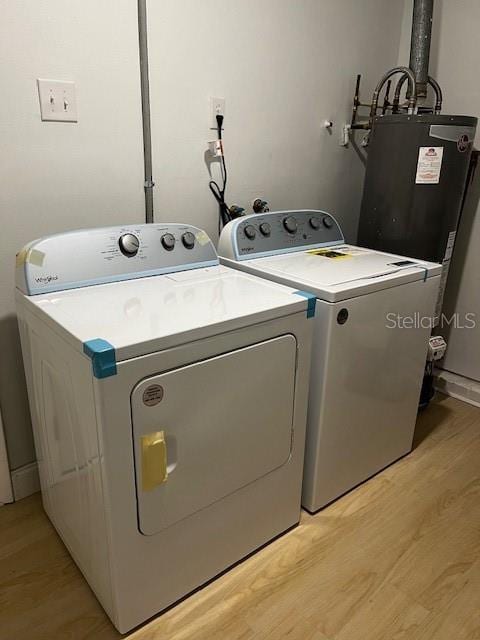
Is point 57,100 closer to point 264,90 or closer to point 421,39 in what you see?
point 264,90

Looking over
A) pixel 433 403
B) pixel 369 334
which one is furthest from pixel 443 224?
pixel 433 403

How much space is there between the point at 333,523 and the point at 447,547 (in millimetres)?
363

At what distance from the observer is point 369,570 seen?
146 centimetres

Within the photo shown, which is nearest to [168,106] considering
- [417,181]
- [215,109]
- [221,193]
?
[215,109]

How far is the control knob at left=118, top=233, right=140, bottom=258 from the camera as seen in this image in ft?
4.69

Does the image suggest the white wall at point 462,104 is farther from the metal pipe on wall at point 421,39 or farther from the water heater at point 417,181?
the water heater at point 417,181

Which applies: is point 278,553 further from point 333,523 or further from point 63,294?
point 63,294

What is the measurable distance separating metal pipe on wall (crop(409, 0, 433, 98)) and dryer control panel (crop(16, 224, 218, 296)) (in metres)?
1.27

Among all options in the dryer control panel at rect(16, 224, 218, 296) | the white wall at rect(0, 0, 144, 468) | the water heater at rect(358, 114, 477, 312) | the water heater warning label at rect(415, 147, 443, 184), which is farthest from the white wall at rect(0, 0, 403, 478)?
the water heater warning label at rect(415, 147, 443, 184)

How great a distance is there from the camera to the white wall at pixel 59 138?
1353 millimetres

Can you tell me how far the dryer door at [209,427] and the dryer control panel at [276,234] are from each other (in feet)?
1.75

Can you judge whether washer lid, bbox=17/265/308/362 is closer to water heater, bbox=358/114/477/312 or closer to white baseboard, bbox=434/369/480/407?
water heater, bbox=358/114/477/312

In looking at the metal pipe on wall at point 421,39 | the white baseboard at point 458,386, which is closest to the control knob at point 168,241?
the metal pipe on wall at point 421,39

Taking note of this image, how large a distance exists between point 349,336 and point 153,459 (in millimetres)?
703
